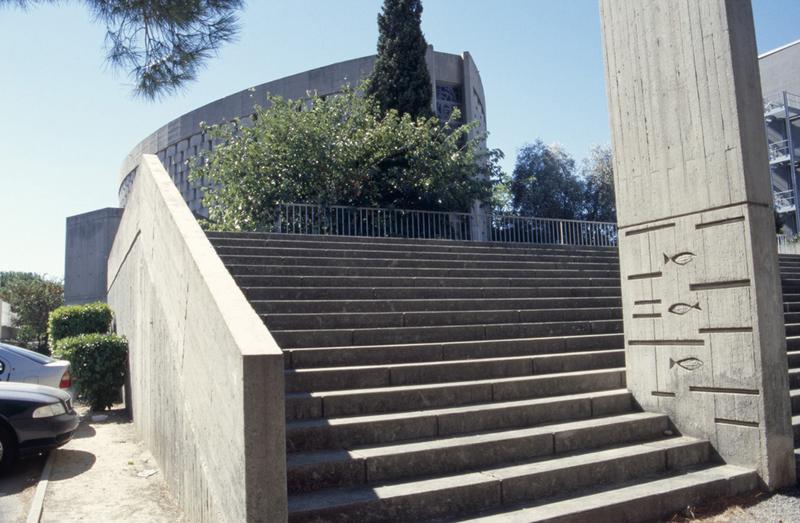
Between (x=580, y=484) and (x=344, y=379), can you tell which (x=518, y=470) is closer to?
(x=580, y=484)

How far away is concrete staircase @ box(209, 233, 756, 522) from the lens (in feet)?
13.0

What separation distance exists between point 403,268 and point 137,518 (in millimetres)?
4948

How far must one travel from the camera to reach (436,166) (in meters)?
16.8

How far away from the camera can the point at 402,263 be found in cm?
905

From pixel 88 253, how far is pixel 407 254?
2444 centimetres

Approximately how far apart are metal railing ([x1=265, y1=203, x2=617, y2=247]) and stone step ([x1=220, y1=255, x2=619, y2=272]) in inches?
225

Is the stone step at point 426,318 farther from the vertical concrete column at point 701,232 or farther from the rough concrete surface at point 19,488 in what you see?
the rough concrete surface at point 19,488

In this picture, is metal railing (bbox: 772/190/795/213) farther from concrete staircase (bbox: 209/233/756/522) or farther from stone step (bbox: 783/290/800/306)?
concrete staircase (bbox: 209/233/756/522)

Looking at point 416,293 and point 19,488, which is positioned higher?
point 416,293

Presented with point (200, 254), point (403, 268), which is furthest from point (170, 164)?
point (200, 254)

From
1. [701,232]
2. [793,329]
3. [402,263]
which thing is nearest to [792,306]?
[793,329]

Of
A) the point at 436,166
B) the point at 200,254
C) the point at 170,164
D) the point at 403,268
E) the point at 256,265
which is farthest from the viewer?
the point at 170,164

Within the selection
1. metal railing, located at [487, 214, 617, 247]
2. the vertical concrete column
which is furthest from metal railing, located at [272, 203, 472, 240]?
the vertical concrete column

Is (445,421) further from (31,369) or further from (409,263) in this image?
(31,369)
